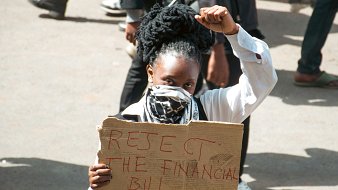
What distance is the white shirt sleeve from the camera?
2969 mm

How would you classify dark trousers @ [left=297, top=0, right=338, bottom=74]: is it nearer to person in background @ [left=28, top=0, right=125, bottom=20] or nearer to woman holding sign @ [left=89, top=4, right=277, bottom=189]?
person in background @ [left=28, top=0, right=125, bottom=20]

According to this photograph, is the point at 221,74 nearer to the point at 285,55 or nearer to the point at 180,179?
the point at 180,179

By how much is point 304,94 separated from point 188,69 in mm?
3961

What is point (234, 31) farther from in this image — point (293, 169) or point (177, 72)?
point (293, 169)

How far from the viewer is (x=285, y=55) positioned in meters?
7.78

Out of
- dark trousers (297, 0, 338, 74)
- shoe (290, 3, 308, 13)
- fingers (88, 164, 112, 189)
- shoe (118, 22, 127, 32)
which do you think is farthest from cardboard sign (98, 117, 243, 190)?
shoe (290, 3, 308, 13)

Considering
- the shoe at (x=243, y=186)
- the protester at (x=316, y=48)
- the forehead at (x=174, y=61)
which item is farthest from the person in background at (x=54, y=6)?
the forehead at (x=174, y=61)

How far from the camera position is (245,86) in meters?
3.07

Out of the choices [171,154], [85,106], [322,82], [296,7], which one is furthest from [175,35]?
[296,7]

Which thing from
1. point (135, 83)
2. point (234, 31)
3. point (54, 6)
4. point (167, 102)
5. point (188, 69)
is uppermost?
point (234, 31)

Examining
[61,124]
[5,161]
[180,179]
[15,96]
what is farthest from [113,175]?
[15,96]

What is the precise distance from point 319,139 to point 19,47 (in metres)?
3.15

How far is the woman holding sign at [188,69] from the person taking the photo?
291cm

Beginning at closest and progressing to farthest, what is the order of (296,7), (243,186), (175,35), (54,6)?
(175,35) < (243,186) < (54,6) < (296,7)
